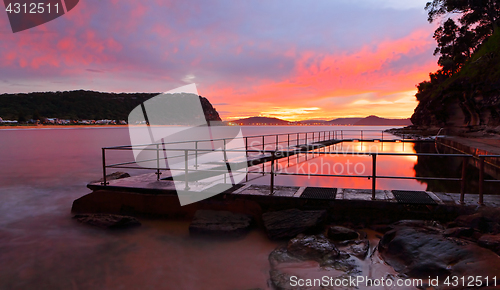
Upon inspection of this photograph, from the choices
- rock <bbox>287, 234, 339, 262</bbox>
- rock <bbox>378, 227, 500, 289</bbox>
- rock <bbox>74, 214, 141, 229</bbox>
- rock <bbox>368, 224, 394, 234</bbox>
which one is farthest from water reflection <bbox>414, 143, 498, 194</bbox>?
rock <bbox>74, 214, 141, 229</bbox>

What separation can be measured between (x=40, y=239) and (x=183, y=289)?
12.7 ft

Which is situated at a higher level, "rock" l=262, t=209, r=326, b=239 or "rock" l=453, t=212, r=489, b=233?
"rock" l=453, t=212, r=489, b=233

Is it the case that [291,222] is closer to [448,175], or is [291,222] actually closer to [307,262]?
[307,262]

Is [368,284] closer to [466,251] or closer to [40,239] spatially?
[466,251]

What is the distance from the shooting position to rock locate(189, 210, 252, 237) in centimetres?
517

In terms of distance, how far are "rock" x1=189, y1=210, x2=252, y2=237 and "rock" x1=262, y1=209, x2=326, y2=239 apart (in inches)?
17.6

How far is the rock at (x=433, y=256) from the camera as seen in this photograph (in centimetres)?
316

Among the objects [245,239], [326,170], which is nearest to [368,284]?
[245,239]

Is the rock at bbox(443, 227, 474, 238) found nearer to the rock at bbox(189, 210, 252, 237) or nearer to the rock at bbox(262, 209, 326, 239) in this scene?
the rock at bbox(262, 209, 326, 239)

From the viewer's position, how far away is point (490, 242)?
142 inches

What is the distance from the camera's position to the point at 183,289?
12.7 feet

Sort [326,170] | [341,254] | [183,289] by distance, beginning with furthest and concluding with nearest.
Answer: [326,170] → [341,254] → [183,289]

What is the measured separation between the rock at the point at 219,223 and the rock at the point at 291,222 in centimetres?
45

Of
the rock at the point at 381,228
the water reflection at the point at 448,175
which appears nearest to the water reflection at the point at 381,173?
the water reflection at the point at 448,175
